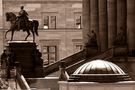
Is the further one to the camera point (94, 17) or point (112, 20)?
point (94, 17)

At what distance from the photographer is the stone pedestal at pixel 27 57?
1951 inches

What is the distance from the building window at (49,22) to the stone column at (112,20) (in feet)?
102

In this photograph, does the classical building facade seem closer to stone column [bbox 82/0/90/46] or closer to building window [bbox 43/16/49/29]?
building window [bbox 43/16/49/29]

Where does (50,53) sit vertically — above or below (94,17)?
below

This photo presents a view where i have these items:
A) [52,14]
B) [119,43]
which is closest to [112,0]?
[119,43]

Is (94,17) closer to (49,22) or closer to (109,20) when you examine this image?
(109,20)

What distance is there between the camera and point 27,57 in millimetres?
50031

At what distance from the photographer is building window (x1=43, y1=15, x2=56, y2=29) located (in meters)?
83.9

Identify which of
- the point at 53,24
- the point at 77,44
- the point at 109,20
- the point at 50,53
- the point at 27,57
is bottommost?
the point at 50,53

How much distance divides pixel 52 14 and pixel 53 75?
113 feet

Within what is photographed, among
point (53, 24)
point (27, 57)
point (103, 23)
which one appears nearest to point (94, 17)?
point (103, 23)

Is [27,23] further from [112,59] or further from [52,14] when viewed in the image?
[52,14]

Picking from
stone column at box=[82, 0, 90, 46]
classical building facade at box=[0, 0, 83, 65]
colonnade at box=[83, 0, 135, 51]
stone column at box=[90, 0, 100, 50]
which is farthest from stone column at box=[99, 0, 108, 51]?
classical building facade at box=[0, 0, 83, 65]

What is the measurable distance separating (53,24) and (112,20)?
3170cm
